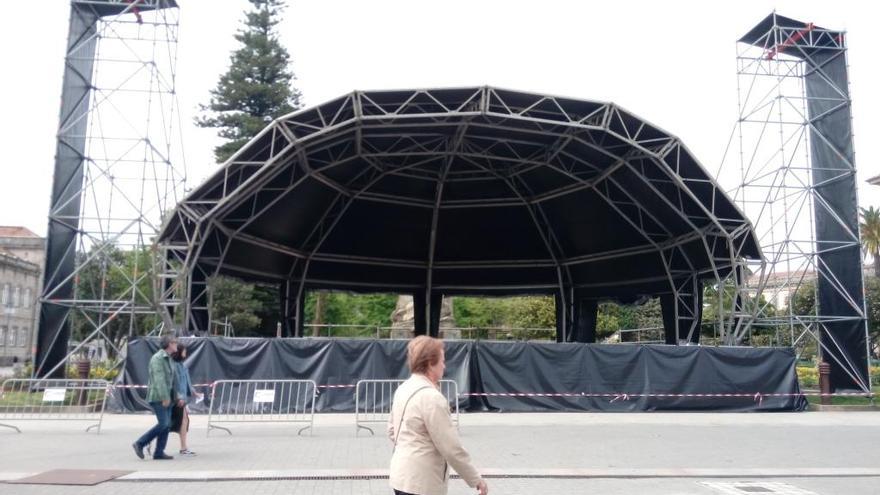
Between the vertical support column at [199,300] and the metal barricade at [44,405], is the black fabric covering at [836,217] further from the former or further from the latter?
the metal barricade at [44,405]

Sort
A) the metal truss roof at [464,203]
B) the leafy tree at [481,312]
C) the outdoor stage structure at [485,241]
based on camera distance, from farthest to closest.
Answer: the leafy tree at [481,312], the metal truss roof at [464,203], the outdoor stage structure at [485,241]

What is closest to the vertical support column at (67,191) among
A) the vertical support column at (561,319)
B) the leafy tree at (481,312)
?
the vertical support column at (561,319)

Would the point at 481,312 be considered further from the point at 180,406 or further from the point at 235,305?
the point at 180,406

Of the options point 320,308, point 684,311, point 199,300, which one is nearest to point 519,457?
point 199,300

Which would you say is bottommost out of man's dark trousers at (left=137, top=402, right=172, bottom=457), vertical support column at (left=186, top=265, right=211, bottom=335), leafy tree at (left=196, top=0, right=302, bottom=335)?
man's dark trousers at (left=137, top=402, right=172, bottom=457)

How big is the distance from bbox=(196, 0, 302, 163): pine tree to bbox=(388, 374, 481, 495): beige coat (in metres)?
39.0

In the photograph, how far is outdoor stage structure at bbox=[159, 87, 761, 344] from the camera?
19797 millimetres

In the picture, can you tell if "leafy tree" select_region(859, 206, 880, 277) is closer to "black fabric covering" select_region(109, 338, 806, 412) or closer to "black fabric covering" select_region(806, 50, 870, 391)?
"black fabric covering" select_region(806, 50, 870, 391)

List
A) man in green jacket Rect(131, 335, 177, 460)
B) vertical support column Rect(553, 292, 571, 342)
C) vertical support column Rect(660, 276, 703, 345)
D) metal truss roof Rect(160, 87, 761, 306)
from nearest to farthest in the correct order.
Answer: man in green jacket Rect(131, 335, 177, 460)
metal truss roof Rect(160, 87, 761, 306)
vertical support column Rect(660, 276, 703, 345)
vertical support column Rect(553, 292, 571, 342)

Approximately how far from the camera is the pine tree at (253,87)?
42.2 metres

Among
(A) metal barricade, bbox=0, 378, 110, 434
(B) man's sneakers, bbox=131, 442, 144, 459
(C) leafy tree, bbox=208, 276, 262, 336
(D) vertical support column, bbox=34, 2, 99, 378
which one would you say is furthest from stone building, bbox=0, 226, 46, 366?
(B) man's sneakers, bbox=131, 442, 144, 459

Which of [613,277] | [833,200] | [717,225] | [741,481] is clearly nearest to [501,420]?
[741,481]

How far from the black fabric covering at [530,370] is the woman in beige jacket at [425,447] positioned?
1331cm

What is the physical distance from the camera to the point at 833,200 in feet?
79.5
